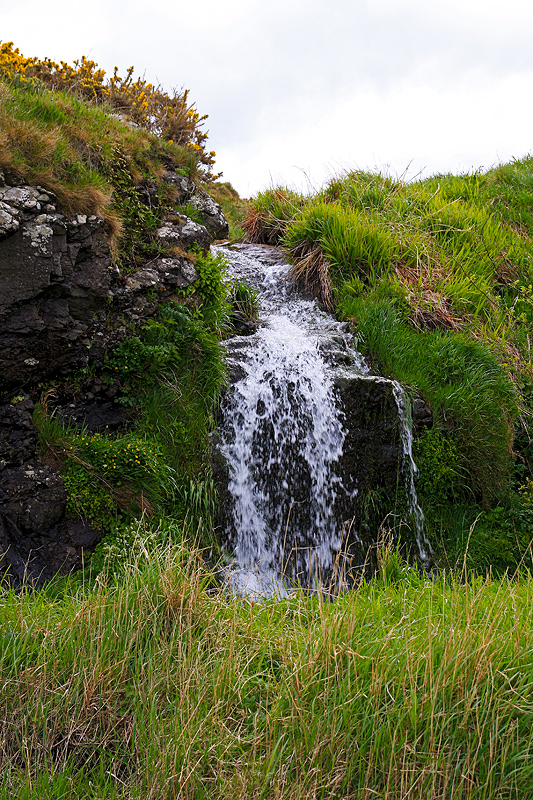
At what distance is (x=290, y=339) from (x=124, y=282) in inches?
80.9

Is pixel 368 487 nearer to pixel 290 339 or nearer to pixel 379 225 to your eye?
pixel 290 339

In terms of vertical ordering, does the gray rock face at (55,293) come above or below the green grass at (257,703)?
above

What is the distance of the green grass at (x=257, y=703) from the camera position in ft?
6.49

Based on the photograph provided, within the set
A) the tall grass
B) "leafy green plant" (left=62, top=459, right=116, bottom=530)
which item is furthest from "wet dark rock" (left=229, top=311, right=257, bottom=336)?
"leafy green plant" (left=62, top=459, right=116, bottom=530)

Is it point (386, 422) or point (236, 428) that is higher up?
point (386, 422)

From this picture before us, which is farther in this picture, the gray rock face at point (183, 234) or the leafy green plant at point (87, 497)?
the gray rock face at point (183, 234)

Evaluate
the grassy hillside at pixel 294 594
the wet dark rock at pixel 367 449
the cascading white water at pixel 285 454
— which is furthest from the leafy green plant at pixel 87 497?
the wet dark rock at pixel 367 449

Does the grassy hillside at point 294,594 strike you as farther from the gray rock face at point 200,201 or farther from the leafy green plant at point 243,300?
the gray rock face at point 200,201

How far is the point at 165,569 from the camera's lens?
2.92 m

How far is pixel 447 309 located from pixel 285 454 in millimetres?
3336

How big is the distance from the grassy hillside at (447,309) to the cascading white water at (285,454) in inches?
17.9

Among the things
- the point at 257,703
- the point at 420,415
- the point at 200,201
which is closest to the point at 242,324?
the point at 200,201

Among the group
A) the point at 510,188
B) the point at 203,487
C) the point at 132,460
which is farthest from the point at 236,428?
the point at 510,188

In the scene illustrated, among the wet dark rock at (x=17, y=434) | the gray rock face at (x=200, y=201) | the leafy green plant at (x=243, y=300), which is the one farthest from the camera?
the gray rock face at (x=200, y=201)
